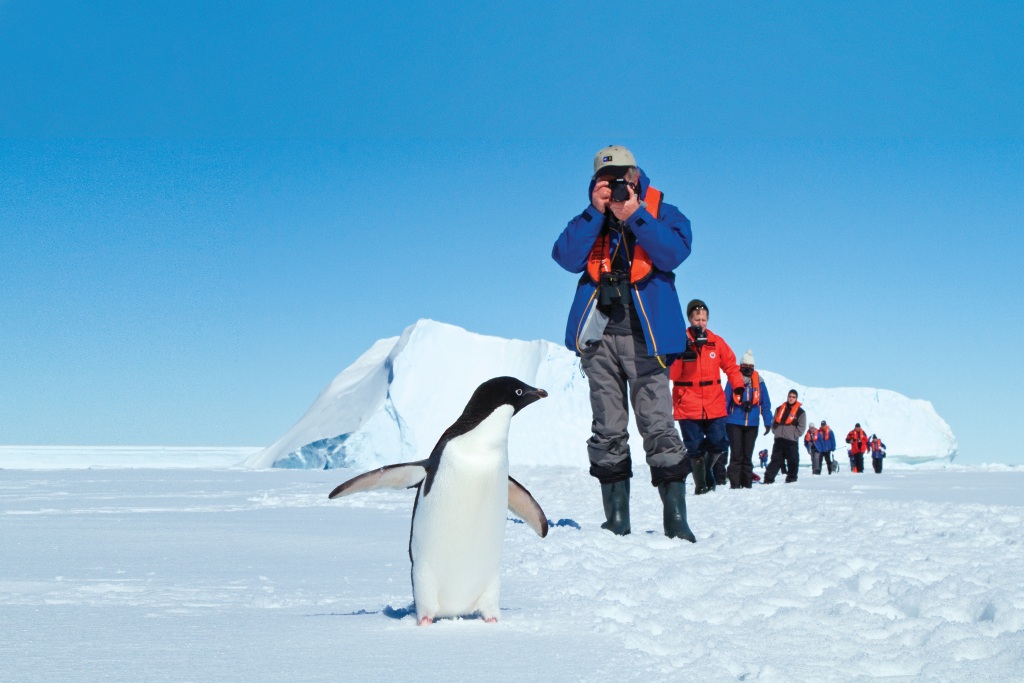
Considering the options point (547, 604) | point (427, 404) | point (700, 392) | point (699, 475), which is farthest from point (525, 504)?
point (427, 404)

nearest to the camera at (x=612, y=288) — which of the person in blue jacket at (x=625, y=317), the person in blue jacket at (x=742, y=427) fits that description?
the person in blue jacket at (x=625, y=317)

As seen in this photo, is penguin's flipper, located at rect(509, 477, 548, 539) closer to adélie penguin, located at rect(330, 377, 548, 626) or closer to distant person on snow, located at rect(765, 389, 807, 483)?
adélie penguin, located at rect(330, 377, 548, 626)

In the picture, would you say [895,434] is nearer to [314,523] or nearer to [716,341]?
[716,341]

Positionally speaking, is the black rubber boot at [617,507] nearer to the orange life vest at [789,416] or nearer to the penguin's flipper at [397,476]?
the penguin's flipper at [397,476]

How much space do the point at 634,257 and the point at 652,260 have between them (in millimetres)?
82

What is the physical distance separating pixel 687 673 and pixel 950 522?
3476 millimetres

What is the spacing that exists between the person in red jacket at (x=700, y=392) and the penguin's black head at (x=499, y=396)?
5171 millimetres

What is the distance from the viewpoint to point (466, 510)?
2096 mm

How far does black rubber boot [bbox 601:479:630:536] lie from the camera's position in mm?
3861

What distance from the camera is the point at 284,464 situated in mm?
25875

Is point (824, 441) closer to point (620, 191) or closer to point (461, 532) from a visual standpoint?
point (620, 191)

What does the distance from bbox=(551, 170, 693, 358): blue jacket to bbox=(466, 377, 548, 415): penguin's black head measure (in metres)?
1.61

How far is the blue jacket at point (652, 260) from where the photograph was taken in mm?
3604

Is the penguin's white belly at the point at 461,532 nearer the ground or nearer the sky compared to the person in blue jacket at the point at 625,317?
nearer the ground
